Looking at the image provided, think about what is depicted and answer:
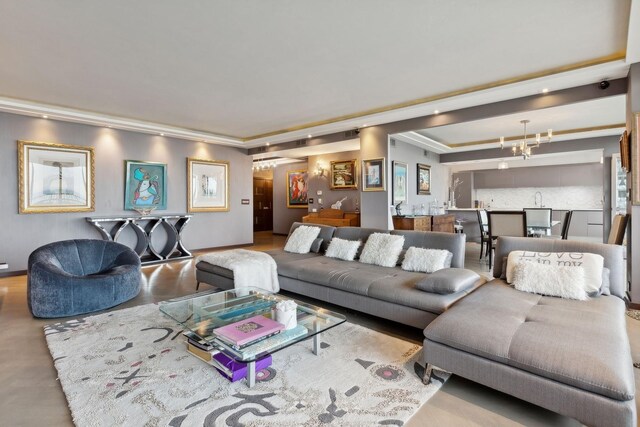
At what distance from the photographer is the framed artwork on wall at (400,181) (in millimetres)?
6746

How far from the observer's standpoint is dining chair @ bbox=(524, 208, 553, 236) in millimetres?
5537

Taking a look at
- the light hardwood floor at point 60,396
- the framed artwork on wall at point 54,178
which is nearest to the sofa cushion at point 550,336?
Answer: the light hardwood floor at point 60,396

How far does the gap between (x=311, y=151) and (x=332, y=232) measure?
4453 millimetres

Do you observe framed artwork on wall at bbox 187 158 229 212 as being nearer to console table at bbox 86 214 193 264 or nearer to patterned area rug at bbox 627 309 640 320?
console table at bbox 86 214 193 264

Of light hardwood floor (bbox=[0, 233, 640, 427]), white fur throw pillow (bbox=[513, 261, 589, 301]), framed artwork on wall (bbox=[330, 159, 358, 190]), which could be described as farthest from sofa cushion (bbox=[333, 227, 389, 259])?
framed artwork on wall (bbox=[330, 159, 358, 190])

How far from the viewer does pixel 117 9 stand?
8.66ft

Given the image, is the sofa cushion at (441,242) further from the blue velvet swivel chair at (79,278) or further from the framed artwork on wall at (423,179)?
the framed artwork on wall at (423,179)

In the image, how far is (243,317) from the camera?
2580mm

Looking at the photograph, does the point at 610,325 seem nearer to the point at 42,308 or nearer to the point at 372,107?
the point at 372,107

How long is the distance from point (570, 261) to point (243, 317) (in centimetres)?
267

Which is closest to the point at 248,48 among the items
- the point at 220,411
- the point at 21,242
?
the point at 220,411

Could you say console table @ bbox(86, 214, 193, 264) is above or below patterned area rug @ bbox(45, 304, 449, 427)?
above

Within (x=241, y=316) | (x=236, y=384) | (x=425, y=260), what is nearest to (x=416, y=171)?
(x=425, y=260)

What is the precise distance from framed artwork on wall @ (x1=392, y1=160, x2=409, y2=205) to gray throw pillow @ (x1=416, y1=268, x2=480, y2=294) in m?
3.86
